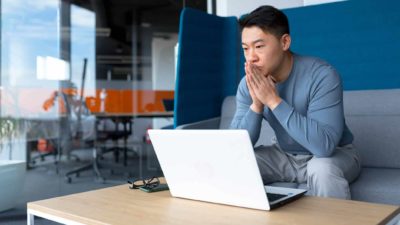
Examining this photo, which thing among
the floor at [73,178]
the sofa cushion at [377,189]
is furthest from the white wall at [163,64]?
the sofa cushion at [377,189]

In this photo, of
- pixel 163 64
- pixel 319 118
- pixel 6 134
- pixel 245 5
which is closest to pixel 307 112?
pixel 319 118

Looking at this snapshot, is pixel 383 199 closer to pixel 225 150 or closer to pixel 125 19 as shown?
pixel 225 150

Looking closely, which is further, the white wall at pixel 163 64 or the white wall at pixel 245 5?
the white wall at pixel 163 64

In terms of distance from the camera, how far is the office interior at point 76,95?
4.89 m

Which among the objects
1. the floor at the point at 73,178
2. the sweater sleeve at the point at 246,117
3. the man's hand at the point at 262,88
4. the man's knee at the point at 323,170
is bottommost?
the floor at the point at 73,178

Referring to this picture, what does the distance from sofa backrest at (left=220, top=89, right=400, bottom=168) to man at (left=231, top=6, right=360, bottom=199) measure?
0.31m

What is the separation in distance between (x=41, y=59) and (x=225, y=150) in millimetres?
4755

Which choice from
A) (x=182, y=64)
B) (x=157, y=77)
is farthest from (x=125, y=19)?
(x=182, y=64)

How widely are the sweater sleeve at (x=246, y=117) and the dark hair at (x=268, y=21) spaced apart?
29 cm

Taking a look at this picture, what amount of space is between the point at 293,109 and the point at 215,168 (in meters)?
0.47

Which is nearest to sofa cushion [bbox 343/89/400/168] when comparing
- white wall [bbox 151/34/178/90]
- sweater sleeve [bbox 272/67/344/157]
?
sweater sleeve [bbox 272/67/344/157]

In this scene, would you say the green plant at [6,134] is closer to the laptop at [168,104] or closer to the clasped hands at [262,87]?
the laptop at [168,104]

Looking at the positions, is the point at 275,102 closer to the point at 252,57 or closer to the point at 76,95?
the point at 252,57

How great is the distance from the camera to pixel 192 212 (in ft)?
3.57
